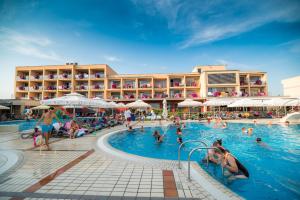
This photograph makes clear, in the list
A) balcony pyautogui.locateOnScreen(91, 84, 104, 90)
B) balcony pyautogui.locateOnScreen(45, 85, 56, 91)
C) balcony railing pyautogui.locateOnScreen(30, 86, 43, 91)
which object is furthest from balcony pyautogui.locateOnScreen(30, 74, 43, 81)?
balcony pyautogui.locateOnScreen(91, 84, 104, 90)

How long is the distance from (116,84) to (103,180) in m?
31.4

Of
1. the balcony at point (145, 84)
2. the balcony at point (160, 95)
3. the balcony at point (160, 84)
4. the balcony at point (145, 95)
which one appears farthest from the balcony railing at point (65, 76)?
the balcony at point (160, 95)

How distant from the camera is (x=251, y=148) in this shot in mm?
9484

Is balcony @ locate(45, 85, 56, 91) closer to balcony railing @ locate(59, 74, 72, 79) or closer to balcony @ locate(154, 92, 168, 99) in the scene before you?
balcony railing @ locate(59, 74, 72, 79)

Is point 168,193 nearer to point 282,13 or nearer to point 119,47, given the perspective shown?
point 282,13

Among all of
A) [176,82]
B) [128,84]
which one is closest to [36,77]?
[128,84]

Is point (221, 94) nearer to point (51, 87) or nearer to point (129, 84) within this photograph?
point (129, 84)

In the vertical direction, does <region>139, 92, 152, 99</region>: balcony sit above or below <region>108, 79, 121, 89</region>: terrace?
below

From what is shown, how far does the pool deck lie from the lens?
3244 mm

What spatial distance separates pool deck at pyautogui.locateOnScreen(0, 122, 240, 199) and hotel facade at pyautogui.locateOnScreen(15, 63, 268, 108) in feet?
87.7

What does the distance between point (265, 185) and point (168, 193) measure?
3823 millimetres

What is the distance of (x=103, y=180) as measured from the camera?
3.91m

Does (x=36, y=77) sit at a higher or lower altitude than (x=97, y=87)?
higher

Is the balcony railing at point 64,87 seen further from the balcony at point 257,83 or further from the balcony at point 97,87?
the balcony at point 257,83
